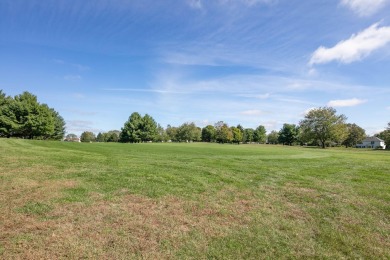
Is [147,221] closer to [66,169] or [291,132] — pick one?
[66,169]

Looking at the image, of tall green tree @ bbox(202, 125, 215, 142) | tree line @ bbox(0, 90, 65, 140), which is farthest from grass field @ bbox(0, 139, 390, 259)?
tall green tree @ bbox(202, 125, 215, 142)

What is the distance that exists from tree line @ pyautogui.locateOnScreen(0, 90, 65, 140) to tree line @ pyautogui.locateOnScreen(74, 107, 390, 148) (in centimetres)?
3362

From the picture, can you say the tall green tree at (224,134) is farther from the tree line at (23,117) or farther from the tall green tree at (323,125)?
the tree line at (23,117)

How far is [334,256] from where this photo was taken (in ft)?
17.5

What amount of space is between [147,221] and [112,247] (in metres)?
1.34

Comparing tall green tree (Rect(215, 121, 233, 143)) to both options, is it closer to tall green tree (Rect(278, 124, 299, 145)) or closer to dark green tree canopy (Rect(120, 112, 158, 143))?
tall green tree (Rect(278, 124, 299, 145))

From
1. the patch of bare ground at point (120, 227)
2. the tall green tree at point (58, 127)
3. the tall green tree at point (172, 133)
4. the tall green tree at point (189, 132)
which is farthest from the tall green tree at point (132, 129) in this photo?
the patch of bare ground at point (120, 227)

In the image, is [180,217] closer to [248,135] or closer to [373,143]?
[248,135]

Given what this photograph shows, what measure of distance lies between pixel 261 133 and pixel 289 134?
2530 centimetres

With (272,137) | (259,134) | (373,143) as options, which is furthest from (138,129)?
(373,143)

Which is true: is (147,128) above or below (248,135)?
above

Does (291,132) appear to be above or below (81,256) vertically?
above

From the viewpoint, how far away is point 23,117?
6256cm

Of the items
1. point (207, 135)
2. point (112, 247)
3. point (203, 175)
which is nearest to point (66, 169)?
point (203, 175)
